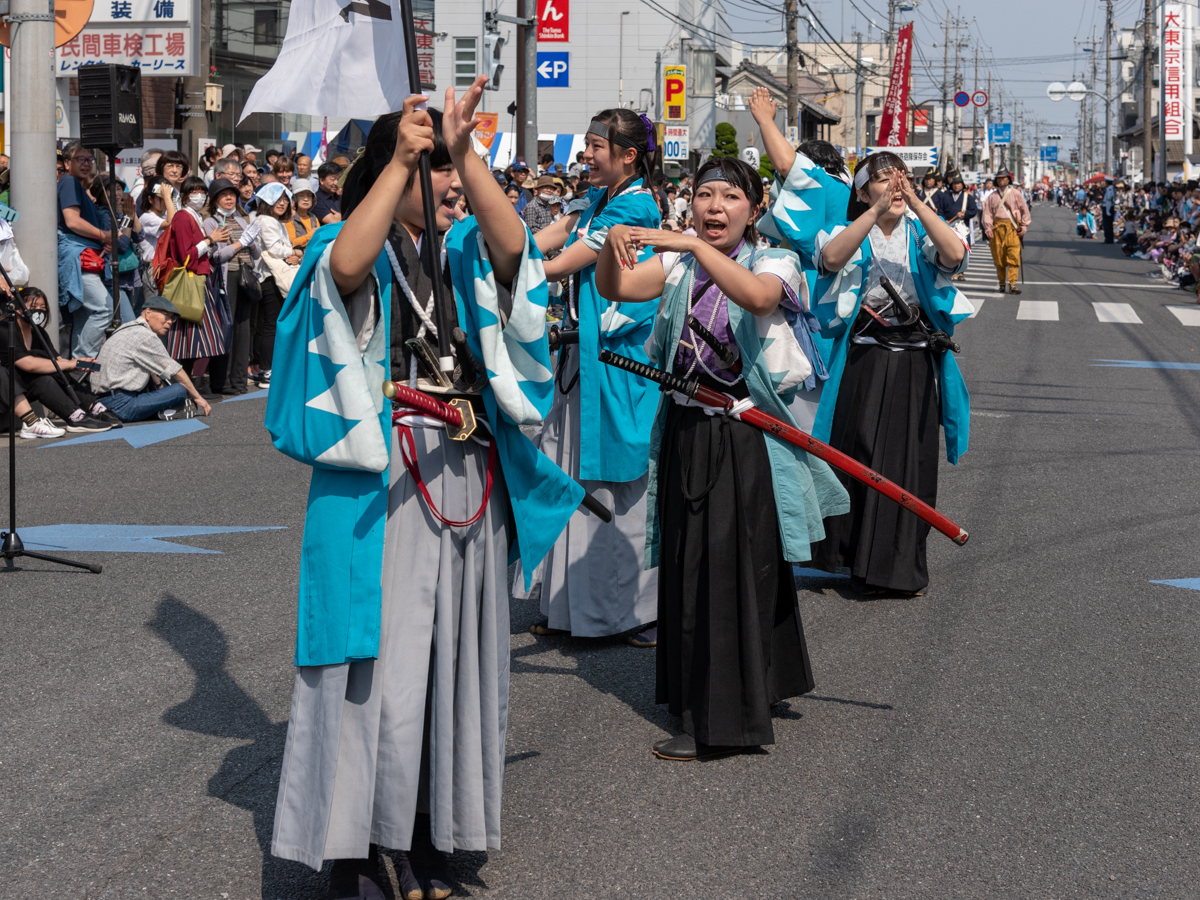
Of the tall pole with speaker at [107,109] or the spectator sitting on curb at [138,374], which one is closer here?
the spectator sitting on curb at [138,374]

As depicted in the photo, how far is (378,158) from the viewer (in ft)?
9.82

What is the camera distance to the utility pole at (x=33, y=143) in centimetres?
1085

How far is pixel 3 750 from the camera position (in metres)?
4.14

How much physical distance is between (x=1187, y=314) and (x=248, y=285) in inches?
544

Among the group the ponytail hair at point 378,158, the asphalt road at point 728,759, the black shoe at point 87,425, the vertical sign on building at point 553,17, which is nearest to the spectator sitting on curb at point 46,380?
the black shoe at point 87,425

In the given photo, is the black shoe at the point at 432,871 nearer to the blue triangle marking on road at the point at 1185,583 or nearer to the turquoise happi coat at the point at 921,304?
the turquoise happi coat at the point at 921,304

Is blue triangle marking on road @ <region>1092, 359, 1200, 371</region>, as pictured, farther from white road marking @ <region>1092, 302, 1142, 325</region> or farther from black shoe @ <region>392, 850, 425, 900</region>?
black shoe @ <region>392, 850, 425, 900</region>

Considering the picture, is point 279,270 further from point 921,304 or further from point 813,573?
point 921,304

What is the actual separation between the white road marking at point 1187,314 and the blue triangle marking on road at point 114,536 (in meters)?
15.0

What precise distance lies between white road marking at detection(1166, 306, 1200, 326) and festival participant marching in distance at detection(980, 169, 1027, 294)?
2870mm

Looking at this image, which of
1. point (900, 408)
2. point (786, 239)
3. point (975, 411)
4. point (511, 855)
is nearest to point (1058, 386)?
point (975, 411)

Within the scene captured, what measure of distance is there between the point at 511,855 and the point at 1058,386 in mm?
10351

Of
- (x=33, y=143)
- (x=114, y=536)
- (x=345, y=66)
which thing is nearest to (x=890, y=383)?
(x=345, y=66)

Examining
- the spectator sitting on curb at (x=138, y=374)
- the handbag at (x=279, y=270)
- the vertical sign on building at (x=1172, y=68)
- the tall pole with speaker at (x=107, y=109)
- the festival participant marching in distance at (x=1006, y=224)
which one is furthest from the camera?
the vertical sign on building at (x=1172, y=68)
